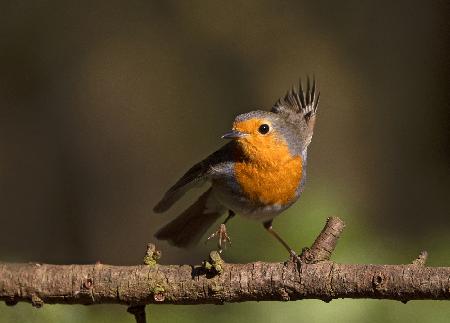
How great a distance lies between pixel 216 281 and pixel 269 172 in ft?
3.19

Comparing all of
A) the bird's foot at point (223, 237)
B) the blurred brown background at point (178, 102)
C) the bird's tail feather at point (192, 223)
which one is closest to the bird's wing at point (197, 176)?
the bird's foot at point (223, 237)

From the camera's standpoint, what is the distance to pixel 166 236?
4539 millimetres

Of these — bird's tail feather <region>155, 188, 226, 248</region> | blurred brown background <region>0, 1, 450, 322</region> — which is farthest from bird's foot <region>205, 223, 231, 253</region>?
blurred brown background <region>0, 1, 450, 322</region>

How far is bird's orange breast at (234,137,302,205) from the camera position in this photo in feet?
12.8

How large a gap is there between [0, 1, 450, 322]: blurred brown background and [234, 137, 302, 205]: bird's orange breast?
3.43 m

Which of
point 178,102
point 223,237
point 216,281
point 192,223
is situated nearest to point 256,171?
point 223,237

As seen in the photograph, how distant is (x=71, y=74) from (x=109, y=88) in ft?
1.35

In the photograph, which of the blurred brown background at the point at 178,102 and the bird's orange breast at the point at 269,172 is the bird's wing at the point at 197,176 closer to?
the bird's orange breast at the point at 269,172

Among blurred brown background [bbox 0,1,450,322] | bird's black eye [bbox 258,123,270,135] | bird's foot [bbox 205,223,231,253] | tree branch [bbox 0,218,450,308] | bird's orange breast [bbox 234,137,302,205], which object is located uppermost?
blurred brown background [bbox 0,1,450,322]

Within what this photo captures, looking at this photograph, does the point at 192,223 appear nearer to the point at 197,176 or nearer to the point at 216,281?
the point at 197,176

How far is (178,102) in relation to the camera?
27.5 feet

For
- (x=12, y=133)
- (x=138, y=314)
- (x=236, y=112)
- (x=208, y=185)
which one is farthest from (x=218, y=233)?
(x=12, y=133)

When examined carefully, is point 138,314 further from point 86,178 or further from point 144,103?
point 144,103

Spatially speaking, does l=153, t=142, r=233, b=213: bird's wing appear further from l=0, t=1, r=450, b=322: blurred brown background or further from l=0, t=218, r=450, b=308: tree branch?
l=0, t=1, r=450, b=322: blurred brown background
